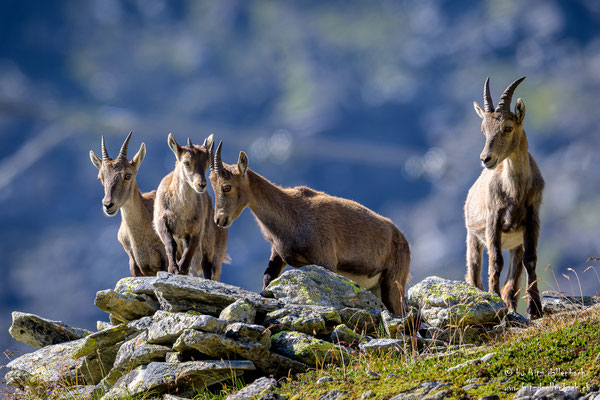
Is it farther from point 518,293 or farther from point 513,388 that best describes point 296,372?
point 518,293

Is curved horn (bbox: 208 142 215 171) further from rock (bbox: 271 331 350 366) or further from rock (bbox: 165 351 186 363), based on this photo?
rock (bbox: 165 351 186 363)

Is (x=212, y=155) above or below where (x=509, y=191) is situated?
above

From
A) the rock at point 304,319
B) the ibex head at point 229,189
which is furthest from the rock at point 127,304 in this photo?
the ibex head at point 229,189

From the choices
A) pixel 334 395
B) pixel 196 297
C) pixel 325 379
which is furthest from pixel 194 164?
pixel 334 395

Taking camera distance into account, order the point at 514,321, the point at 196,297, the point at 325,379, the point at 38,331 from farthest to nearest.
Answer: the point at 38,331
the point at 196,297
the point at 514,321
the point at 325,379

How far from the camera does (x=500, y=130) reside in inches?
500

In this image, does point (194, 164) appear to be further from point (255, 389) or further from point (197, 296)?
point (255, 389)

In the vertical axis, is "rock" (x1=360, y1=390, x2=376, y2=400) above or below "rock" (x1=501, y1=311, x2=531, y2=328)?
below

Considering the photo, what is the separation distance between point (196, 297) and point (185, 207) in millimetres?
4588

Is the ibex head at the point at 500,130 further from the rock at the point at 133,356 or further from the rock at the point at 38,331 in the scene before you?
the rock at the point at 38,331

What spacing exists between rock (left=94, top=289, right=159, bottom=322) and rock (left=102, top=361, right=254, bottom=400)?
1842mm

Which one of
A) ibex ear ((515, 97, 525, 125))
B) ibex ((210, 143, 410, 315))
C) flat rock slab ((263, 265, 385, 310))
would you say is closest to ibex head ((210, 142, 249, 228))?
ibex ((210, 143, 410, 315))

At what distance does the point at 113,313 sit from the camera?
11070 millimetres

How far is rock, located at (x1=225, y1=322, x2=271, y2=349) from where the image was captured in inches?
369
